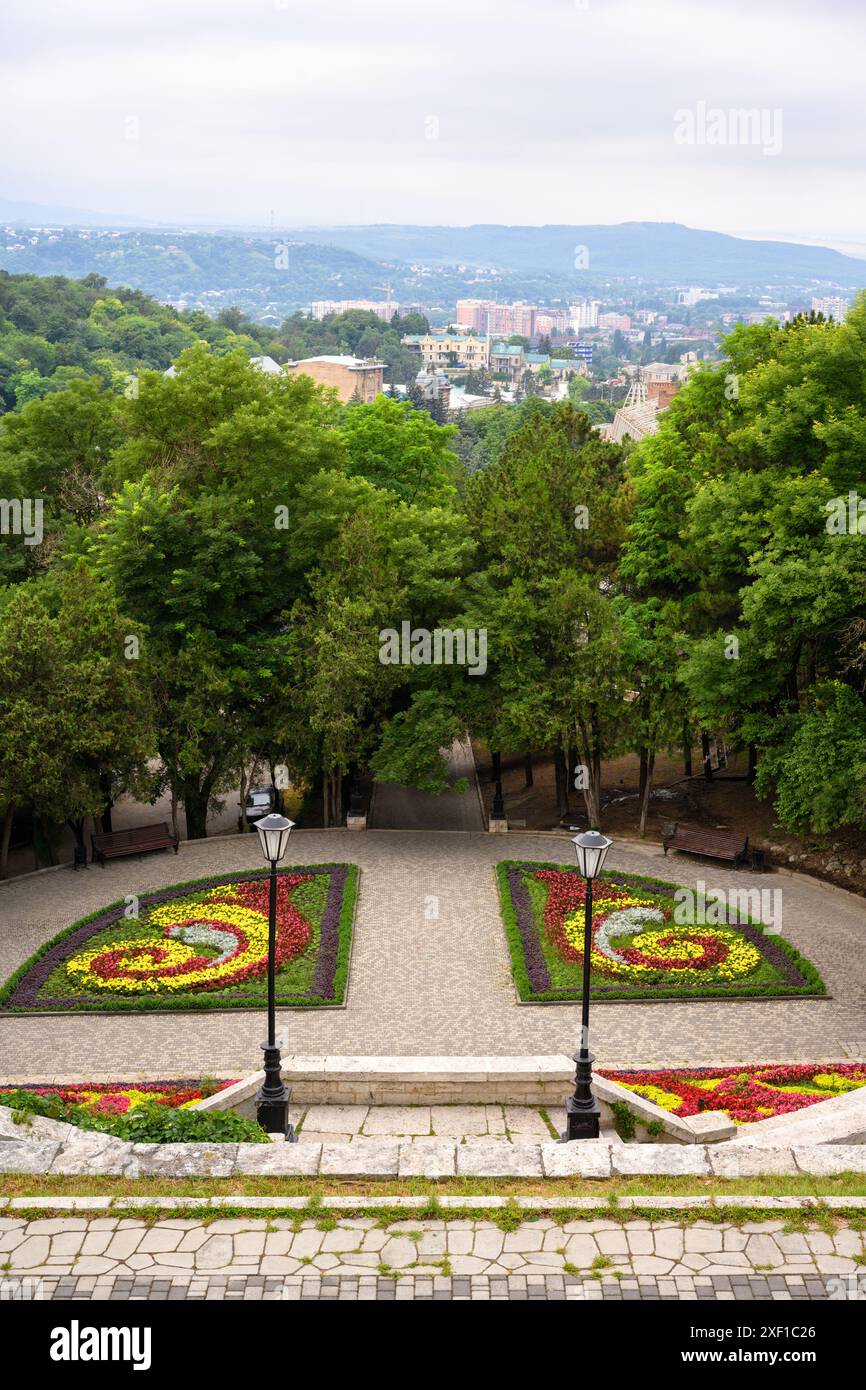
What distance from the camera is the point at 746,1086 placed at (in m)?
17.5

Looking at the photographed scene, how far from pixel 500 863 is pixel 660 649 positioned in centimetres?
634

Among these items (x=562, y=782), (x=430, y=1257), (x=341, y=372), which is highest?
(x=341, y=372)

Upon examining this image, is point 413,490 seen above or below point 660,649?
above

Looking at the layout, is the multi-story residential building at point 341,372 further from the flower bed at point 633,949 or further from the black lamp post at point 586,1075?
the black lamp post at point 586,1075

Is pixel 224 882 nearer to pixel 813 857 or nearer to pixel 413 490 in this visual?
pixel 813 857

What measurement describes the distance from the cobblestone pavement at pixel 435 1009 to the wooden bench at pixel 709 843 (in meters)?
0.37

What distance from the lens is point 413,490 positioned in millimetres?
41781

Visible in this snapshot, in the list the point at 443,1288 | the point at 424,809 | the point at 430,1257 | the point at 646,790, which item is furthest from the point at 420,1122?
the point at 424,809

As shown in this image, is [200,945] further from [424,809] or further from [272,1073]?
[424,809]

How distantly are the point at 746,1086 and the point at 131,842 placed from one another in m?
16.6

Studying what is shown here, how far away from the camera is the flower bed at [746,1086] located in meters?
16.6

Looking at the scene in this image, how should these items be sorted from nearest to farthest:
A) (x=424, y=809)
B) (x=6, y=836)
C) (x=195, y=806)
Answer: (x=6, y=836)
(x=195, y=806)
(x=424, y=809)

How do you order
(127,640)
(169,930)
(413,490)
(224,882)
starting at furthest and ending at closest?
1. (413,490)
2. (127,640)
3. (224,882)
4. (169,930)

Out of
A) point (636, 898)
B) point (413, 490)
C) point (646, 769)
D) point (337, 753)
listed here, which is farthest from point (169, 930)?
point (413, 490)
